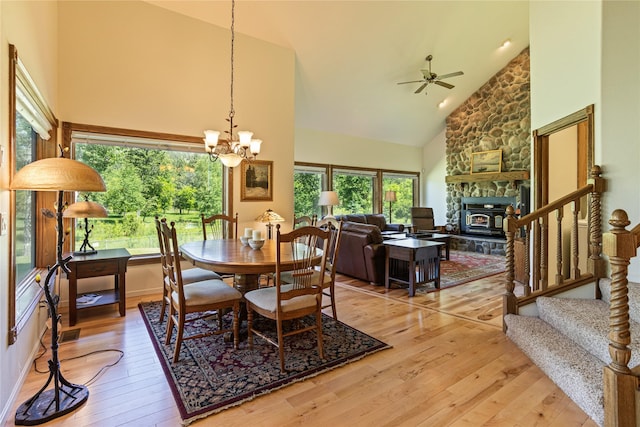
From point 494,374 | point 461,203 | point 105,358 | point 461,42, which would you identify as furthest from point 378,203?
point 105,358

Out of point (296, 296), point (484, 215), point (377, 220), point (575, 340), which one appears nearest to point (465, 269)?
point (377, 220)

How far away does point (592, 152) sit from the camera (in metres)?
2.97

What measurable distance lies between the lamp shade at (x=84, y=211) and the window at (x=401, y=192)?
697cm

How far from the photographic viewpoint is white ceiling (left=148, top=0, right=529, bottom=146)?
4.72m

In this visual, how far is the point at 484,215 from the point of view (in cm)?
799

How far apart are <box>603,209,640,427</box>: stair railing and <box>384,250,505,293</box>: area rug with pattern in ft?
8.88

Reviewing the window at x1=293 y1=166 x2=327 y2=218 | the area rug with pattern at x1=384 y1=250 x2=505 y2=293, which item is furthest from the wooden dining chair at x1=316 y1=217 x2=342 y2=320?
the window at x1=293 y1=166 x2=327 y2=218

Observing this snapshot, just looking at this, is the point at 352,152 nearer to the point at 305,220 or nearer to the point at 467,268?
the point at 467,268

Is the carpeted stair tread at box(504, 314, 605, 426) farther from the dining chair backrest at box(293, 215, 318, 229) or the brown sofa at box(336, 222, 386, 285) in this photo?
the dining chair backrest at box(293, 215, 318, 229)

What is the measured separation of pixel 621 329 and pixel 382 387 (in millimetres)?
1338

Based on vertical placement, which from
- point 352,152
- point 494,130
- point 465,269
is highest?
point 494,130

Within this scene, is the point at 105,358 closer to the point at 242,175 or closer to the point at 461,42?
the point at 242,175

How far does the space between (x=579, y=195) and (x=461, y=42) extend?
4668 mm

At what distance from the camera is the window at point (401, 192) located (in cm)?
903
